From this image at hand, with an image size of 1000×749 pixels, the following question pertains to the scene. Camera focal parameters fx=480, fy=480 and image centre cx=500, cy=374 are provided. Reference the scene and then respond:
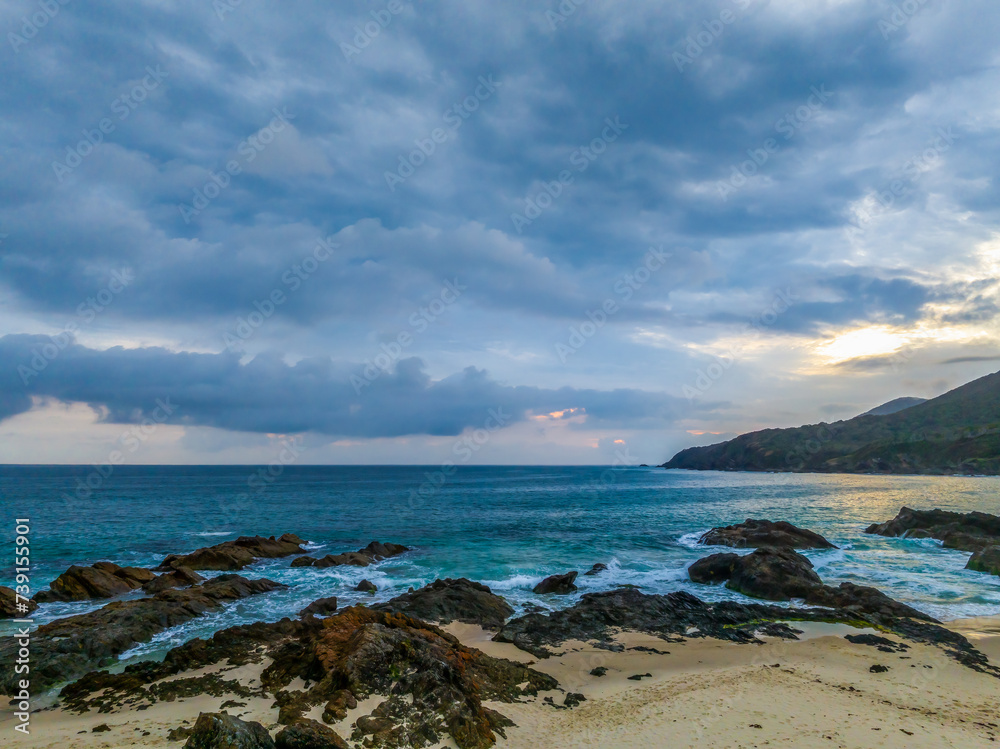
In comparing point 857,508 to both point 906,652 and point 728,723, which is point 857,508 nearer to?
point 906,652

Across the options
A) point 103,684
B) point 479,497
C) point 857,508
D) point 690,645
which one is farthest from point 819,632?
point 479,497

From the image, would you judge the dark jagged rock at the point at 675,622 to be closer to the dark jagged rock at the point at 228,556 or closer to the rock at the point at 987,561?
the rock at the point at 987,561

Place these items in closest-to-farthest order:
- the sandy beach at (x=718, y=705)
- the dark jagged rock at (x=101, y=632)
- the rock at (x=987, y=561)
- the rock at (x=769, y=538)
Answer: the sandy beach at (x=718, y=705) → the dark jagged rock at (x=101, y=632) → the rock at (x=987, y=561) → the rock at (x=769, y=538)

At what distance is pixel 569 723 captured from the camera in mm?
13000

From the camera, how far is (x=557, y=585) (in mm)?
28062

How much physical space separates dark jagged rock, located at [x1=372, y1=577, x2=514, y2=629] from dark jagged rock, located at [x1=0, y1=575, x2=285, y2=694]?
873 cm

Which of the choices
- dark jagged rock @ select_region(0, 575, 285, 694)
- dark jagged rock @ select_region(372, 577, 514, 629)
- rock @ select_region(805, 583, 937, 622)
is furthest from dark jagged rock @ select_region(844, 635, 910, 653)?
dark jagged rock @ select_region(0, 575, 285, 694)

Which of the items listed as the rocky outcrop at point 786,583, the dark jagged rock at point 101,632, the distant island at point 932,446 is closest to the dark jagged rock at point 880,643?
the rocky outcrop at point 786,583

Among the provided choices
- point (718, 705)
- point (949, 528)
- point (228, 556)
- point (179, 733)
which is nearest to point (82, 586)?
point (228, 556)

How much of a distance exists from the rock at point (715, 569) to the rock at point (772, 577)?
349 mm

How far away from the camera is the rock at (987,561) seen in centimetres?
2973

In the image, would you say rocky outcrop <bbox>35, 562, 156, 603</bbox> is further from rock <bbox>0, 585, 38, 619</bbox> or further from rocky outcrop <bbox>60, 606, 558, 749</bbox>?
rocky outcrop <bbox>60, 606, 558, 749</bbox>

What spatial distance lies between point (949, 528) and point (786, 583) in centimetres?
2848

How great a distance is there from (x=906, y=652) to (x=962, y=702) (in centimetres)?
424
